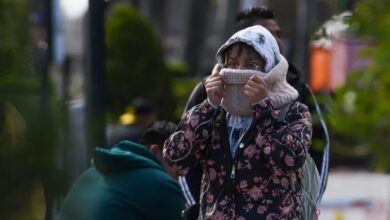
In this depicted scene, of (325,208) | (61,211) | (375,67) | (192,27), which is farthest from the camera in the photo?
(192,27)

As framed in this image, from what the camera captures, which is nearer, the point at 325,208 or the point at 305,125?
→ the point at 305,125

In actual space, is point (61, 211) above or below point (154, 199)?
above

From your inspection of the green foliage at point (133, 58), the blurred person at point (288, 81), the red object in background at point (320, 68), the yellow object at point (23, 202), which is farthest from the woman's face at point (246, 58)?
the red object in background at point (320, 68)

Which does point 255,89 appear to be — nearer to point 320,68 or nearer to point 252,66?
point 252,66

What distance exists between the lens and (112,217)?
5180 millimetres

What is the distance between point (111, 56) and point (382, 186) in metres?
5.78

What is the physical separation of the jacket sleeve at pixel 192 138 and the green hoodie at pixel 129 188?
0.55 meters

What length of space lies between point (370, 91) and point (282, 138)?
3.01m

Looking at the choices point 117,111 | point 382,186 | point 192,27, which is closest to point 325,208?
point 117,111

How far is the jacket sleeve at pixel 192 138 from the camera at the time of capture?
4.56 m

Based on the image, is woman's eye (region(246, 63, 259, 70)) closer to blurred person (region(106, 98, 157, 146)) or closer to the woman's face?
the woman's face

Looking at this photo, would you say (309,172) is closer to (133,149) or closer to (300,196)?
(300,196)

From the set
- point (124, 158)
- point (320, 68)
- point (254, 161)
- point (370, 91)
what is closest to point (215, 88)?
point (254, 161)

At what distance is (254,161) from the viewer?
14.5 feet
